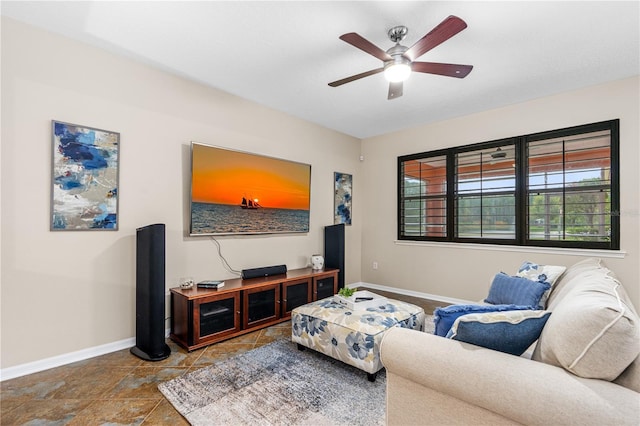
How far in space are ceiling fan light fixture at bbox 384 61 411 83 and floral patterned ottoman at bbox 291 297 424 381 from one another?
190 centimetres

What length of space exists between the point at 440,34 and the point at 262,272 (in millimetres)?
2823

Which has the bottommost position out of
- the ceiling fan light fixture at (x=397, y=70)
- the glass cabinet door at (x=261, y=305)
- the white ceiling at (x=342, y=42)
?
the glass cabinet door at (x=261, y=305)

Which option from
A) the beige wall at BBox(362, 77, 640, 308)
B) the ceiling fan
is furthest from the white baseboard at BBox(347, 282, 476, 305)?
the ceiling fan

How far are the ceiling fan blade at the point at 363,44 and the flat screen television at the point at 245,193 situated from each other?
1.87 m

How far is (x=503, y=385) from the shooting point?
1021mm

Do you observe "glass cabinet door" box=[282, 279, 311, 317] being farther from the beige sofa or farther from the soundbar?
the beige sofa

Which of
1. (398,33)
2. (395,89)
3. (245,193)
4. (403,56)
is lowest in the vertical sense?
(245,193)

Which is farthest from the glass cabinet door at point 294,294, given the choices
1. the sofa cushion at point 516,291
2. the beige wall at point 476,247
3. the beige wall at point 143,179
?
the sofa cushion at point 516,291

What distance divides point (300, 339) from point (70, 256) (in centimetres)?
200

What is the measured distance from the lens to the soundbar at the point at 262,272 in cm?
336

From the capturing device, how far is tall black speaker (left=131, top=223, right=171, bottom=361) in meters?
2.45

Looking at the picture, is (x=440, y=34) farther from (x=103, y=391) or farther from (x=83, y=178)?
(x=103, y=391)

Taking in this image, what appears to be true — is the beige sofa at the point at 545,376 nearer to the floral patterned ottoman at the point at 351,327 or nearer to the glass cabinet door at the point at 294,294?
the floral patterned ottoman at the point at 351,327

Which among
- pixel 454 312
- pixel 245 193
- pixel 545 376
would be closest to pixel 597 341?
pixel 545 376
